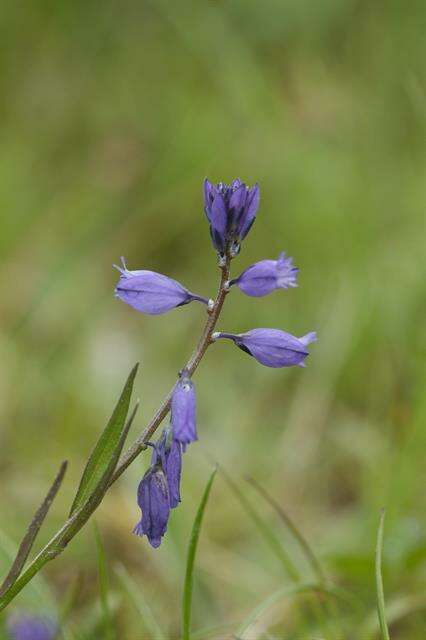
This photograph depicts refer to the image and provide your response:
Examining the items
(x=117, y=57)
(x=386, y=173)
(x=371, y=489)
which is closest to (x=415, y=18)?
(x=386, y=173)

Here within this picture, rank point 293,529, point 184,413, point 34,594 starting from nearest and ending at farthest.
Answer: point 184,413 → point 293,529 → point 34,594

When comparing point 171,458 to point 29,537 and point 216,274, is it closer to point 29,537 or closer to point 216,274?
point 29,537

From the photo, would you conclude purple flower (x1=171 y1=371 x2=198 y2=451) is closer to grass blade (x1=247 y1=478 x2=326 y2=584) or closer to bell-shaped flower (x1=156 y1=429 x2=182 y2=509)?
bell-shaped flower (x1=156 y1=429 x2=182 y2=509)

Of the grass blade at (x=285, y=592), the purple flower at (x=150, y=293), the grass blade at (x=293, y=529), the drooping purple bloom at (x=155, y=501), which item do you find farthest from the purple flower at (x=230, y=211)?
the grass blade at (x=285, y=592)

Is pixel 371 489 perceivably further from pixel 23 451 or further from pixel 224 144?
pixel 224 144

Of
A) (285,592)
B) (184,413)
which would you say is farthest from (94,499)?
(285,592)

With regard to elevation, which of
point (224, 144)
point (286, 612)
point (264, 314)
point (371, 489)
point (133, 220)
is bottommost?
point (286, 612)
